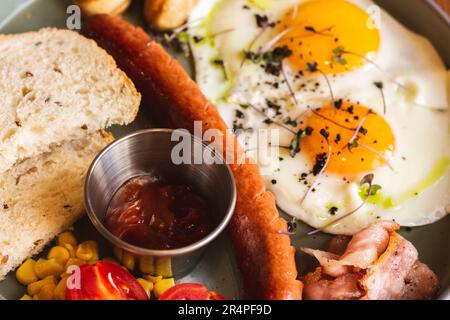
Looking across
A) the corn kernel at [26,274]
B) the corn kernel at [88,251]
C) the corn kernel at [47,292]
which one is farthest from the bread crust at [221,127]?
the corn kernel at [26,274]

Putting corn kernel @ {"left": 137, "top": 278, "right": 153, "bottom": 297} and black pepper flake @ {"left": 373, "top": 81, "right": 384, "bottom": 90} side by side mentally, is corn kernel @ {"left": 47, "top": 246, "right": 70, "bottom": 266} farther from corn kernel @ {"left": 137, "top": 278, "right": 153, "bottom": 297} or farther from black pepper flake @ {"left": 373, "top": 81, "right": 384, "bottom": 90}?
black pepper flake @ {"left": 373, "top": 81, "right": 384, "bottom": 90}

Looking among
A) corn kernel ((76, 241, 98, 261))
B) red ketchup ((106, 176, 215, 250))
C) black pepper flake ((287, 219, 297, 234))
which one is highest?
red ketchup ((106, 176, 215, 250))

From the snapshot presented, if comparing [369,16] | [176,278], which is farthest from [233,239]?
[369,16]

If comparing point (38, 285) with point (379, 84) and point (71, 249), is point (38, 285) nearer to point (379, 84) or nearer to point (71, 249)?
point (71, 249)

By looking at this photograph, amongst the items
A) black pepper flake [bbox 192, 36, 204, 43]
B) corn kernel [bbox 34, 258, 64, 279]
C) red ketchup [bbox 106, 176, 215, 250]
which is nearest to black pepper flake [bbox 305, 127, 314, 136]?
red ketchup [bbox 106, 176, 215, 250]

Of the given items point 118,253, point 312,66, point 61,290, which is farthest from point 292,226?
point 61,290

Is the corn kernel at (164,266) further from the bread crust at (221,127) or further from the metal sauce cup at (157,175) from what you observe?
the bread crust at (221,127)
